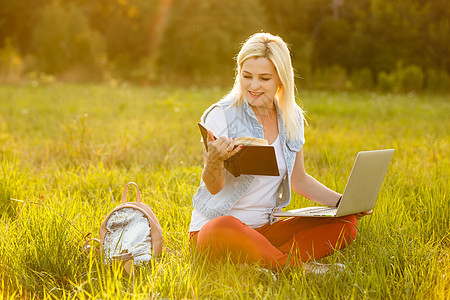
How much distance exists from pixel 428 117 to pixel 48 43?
22.1m

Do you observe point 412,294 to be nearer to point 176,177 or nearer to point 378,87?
point 176,177

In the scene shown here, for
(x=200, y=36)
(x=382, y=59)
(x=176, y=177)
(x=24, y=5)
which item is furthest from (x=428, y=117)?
(x=24, y=5)

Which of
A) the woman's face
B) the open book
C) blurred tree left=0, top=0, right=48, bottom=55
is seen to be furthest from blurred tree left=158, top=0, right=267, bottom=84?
the open book

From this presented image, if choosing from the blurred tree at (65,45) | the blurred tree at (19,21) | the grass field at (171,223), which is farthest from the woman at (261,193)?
the blurred tree at (19,21)

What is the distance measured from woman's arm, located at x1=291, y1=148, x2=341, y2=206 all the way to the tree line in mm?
20591

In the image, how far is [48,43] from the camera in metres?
28.0

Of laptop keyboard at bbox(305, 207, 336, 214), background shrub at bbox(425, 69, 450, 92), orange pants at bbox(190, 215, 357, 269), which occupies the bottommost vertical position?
background shrub at bbox(425, 69, 450, 92)

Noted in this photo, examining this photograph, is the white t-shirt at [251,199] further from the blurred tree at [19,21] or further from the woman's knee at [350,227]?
the blurred tree at [19,21]

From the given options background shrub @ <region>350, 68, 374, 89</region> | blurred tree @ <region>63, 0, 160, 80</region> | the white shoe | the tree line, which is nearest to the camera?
the white shoe

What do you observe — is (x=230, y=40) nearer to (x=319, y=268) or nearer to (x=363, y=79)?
(x=363, y=79)

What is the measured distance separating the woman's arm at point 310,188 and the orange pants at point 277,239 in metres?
0.19

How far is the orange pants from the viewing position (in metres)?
2.95

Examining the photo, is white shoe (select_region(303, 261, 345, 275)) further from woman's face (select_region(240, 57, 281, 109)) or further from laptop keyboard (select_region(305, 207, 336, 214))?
woman's face (select_region(240, 57, 281, 109))

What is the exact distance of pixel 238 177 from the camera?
10.3 feet
